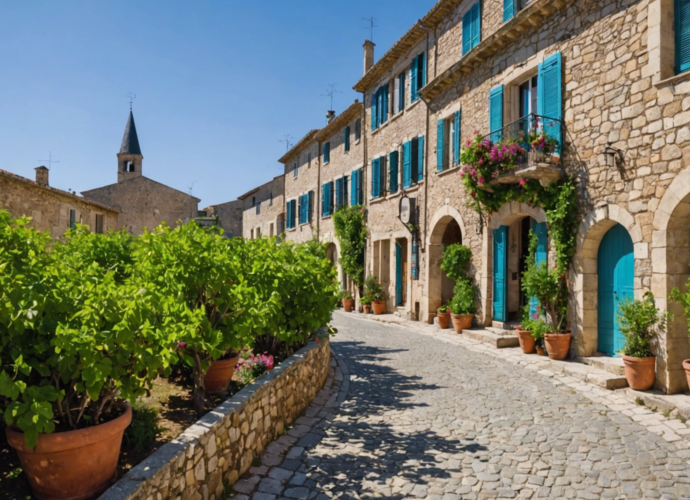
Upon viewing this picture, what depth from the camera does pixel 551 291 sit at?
8.83 m

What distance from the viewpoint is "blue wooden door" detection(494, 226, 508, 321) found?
432 inches

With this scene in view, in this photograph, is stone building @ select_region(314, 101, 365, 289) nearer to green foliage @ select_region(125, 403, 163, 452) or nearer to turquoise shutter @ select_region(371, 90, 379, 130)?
turquoise shutter @ select_region(371, 90, 379, 130)

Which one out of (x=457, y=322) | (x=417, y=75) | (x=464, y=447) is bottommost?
(x=464, y=447)

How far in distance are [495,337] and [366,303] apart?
23.1 ft

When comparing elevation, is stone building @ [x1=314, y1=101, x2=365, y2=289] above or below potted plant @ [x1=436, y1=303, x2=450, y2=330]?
above

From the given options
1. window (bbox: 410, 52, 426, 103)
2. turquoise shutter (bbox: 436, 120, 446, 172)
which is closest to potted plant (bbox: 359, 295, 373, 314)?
turquoise shutter (bbox: 436, 120, 446, 172)

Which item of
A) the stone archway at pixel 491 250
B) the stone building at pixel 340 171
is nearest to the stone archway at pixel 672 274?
the stone archway at pixel 491 250

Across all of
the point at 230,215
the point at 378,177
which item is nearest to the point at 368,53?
the point at 378,177

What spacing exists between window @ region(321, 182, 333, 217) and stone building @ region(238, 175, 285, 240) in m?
5.41

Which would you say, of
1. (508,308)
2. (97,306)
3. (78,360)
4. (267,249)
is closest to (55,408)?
(78,360)

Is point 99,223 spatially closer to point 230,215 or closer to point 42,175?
point 42,175

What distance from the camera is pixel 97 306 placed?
3127 mm

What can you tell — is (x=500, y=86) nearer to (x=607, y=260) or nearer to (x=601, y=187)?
(x=601, y=187)

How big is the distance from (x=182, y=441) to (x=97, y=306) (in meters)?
1.15
